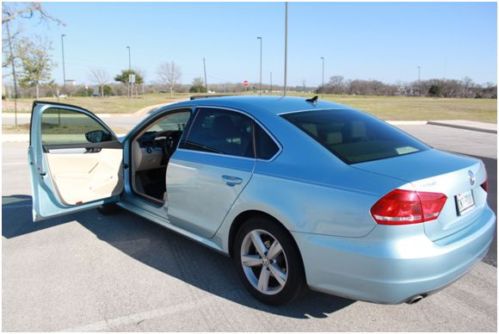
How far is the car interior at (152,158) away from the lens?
4.93m

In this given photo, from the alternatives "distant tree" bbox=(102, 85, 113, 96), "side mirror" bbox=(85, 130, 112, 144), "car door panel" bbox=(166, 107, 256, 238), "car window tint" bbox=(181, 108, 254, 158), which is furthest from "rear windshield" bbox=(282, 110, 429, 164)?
"distant tree" bbox=(102, 85, 113, 96)

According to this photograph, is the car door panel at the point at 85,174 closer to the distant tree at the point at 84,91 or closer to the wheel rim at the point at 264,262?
the wheel rim at the point at 264,262

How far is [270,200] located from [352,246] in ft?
2.20

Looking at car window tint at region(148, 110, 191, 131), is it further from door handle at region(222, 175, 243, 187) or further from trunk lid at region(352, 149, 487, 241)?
trunk lid at region(352, 149, 487, 241)

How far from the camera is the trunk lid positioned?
2.60m

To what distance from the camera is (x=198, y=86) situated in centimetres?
6819

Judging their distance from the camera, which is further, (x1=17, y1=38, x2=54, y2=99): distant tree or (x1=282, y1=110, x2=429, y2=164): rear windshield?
(x1=17, y1=38, x2=54, y2=99): distant tree

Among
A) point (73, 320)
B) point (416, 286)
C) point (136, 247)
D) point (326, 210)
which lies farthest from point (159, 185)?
point (416, 286)

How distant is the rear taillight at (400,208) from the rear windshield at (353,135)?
0.44 meters

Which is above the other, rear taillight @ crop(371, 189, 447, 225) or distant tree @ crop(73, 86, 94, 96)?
distant tree @ crop(73, 86, 94, 96)

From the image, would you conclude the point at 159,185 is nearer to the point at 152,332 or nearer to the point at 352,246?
the point at 152,332

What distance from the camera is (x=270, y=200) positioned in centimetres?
299

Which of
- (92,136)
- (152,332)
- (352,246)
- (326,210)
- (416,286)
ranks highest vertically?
(92,136)

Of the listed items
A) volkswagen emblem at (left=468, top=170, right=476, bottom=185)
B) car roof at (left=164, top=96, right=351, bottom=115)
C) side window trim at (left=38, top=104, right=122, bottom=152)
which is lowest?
volkswagen emblem at (left=468, top=170, right=476, bottom=185)
